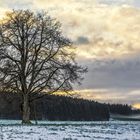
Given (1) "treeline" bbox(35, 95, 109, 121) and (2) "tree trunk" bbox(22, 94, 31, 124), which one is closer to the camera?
(2) "tree trunk" bbox(22, 94, 31, 124)

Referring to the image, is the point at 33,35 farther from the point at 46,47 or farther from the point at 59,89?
the point at 59,89

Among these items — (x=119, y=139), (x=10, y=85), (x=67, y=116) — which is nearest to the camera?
(x=119, y=139)

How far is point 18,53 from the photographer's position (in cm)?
5612

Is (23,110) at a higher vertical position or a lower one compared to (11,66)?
lower

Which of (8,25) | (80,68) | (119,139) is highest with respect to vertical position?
(8,25)

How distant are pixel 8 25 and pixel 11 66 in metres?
4.06

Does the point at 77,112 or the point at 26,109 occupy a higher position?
the point at 77,112

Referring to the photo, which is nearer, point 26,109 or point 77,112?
point 26,109

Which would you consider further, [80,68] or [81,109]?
[81,109]

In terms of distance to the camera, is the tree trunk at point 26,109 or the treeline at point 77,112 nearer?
the tree trunk at point 26,109

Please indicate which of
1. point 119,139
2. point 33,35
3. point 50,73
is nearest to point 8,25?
point 33,35

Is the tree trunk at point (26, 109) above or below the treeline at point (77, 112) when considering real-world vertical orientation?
below

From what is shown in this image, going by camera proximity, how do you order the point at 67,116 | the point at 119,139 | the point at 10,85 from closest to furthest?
the point at 119,139, the point at 10,85, the point at 67,116

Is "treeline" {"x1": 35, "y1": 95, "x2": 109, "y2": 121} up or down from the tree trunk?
up
